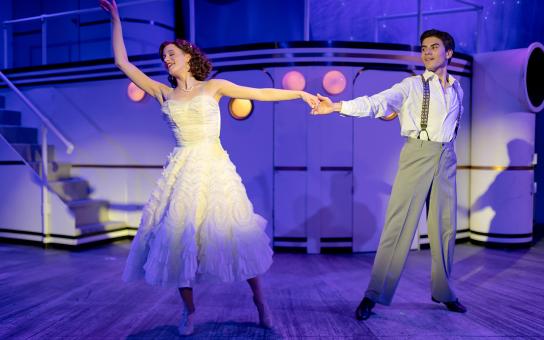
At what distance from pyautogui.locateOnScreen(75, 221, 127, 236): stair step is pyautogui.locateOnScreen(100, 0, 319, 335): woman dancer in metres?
3.27

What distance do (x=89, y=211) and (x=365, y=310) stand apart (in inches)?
161

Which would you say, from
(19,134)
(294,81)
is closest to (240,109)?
(294,81)

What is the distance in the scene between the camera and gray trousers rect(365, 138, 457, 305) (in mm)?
3020

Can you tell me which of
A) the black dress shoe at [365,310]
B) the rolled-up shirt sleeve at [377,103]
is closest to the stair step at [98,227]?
the black dress shoe at [365,310]

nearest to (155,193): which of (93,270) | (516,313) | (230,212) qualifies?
(230,212)

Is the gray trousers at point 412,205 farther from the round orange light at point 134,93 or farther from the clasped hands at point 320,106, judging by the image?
the round orange light at point 134,93

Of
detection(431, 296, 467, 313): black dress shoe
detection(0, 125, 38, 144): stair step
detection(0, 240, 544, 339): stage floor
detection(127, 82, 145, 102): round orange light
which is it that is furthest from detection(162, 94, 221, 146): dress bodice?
detection(0, 125, 38, 144): stair step

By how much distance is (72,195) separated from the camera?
19.4 feet

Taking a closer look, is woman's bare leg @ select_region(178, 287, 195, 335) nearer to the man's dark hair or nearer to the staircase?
the man's dark hair

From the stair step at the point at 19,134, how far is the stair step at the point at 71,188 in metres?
0.85

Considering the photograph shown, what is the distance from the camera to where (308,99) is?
9.39 ft

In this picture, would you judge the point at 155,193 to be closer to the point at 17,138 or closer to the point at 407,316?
the point at 407,316

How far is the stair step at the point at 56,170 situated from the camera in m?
5.62

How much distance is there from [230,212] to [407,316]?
145 centimetres
